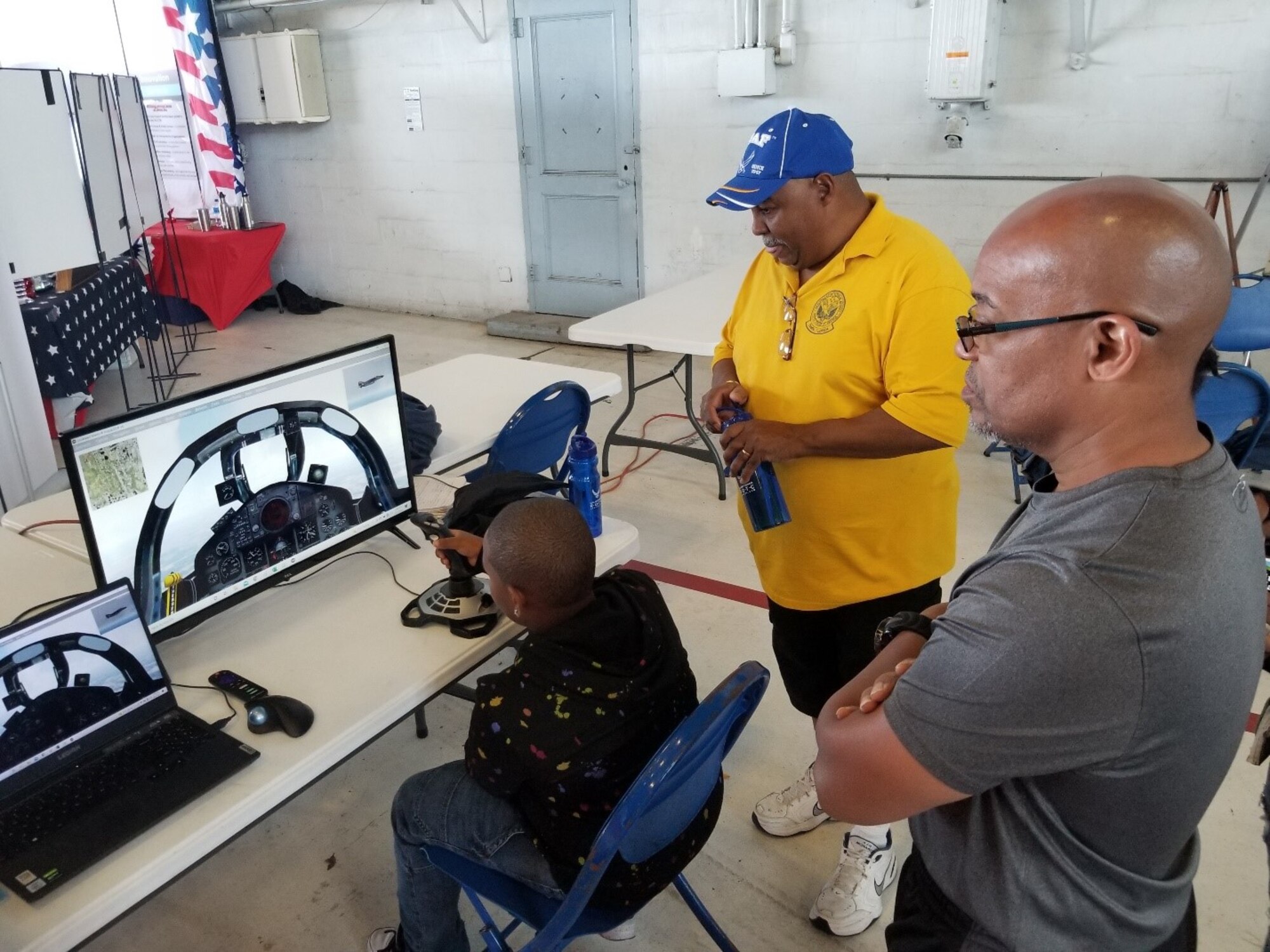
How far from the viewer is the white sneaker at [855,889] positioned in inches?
72.8

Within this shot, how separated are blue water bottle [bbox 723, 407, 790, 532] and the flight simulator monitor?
671 millimetres

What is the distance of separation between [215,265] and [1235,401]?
21.2 feet

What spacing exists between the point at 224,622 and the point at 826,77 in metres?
4.49

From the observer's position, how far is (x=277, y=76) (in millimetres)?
6848

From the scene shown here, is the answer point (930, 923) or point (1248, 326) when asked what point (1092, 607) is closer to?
point (930, 923)

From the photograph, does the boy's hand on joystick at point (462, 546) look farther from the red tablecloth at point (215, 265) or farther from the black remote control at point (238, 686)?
the red tablecloth at point (215, 265)

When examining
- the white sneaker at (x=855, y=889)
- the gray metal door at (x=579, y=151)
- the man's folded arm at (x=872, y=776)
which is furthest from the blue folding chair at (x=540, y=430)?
the gray metal door at (x=579, y=151)

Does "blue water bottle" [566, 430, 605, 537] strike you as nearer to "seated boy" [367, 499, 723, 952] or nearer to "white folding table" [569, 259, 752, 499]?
"seated boy" [367, 499, 723, 952]

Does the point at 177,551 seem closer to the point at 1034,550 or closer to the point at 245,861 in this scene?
the point at 245,861

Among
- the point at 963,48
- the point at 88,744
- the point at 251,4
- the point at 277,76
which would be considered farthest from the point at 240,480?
the point at 251,4

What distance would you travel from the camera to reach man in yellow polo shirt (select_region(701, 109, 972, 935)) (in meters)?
1.53

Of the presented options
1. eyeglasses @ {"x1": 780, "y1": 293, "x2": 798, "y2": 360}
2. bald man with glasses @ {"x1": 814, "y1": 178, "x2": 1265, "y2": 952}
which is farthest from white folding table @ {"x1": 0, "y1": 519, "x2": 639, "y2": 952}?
bald man with glasses @ {"x1": 814, "y1": 178, "x2": 1265, "y2": 952}

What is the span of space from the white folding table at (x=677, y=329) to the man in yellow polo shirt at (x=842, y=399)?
1.52 metres

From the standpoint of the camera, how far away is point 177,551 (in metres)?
1.47
